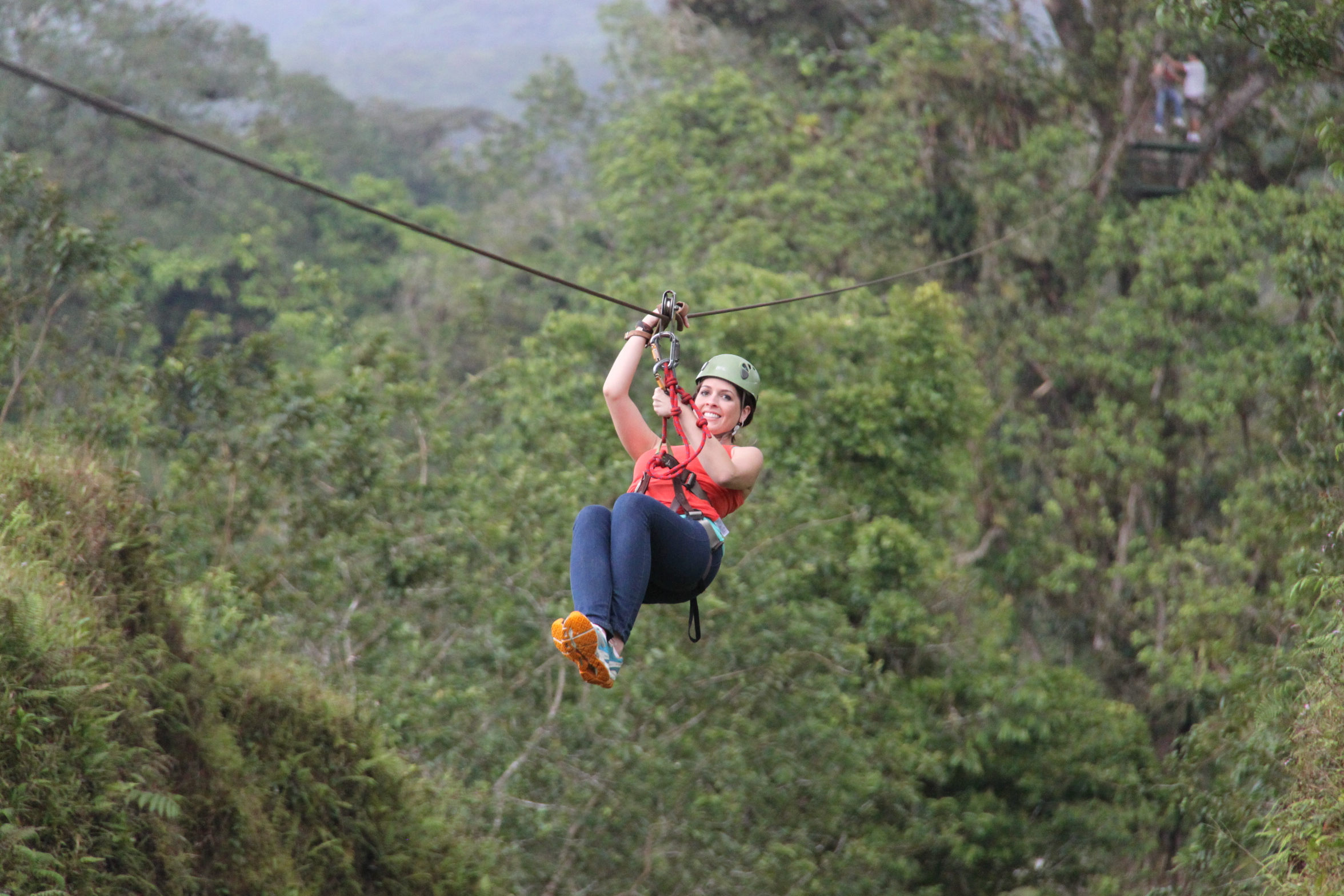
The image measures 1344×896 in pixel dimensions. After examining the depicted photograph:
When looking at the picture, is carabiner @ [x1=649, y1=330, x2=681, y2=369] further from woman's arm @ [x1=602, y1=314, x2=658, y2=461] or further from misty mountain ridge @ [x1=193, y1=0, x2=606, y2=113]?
misty mountain ridge @ [x1=193, y1=0, x2=606, y2=113]

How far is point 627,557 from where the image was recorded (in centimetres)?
478

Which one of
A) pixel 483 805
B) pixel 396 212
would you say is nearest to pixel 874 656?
pixel 483 805

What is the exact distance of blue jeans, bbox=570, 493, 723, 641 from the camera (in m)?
4.75

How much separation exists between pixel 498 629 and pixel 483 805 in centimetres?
162

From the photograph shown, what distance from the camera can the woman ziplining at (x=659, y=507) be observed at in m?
4.75

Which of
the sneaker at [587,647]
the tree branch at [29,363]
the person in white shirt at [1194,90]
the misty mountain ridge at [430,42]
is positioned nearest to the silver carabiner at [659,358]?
the sneaker at [587,647]

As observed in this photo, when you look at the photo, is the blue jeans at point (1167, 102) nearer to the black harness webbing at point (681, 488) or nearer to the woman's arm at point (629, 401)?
the woman's arm at point (629, 401)

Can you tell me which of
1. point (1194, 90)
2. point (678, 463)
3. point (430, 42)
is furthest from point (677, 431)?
point (430, 42)

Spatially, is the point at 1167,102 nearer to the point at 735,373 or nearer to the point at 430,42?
the point at 735,373

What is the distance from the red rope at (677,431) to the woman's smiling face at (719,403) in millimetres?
31

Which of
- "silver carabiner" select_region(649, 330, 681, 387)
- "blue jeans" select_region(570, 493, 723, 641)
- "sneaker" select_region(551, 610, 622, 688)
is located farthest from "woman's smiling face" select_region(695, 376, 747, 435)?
"sneaker" select_region(551, 610, 622, 688)

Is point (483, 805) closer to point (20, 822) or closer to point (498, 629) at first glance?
point (498, 629)

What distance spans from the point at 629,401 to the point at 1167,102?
15.2 metres

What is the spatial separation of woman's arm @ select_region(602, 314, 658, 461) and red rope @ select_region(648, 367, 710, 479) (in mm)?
70
